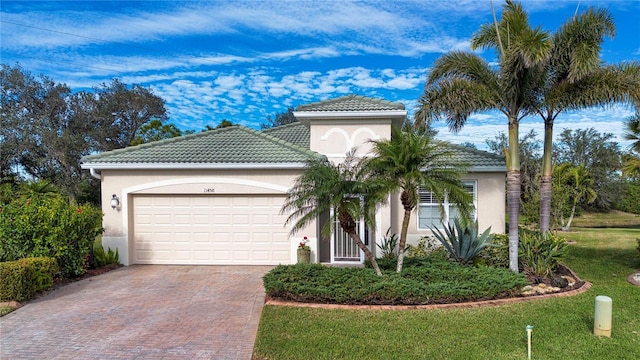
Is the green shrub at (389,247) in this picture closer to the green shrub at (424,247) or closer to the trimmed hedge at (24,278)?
the green shrub at (424,247)

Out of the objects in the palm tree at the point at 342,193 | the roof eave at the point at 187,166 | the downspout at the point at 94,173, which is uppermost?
the roof eave at the point at 187,166

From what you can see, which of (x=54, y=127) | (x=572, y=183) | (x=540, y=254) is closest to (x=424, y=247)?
(x=540, y=254)

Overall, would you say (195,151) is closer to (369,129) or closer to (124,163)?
(124,163)

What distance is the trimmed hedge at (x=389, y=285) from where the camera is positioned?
7719 mm

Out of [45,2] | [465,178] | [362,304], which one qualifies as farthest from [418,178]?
[45,2]

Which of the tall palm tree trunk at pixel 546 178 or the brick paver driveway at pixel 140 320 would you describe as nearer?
the brick paver driveway at pixel 140 320

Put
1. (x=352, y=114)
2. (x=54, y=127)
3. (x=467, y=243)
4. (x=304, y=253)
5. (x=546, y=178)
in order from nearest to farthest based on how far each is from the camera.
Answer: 1. (x=467, y=243)
2. (x=546, y=178)
3. (x=304, y=253)
4. (x=352, y=114)
5. (x=54, y=127)

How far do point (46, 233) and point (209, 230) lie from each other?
4.39 meters

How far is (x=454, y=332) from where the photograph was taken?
20.8 feet

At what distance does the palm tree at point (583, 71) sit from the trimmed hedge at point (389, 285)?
530 centimetres

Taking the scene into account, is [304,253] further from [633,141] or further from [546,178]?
[633,141]

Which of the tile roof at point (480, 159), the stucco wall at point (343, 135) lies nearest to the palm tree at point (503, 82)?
the stucco wall at point (343, 135)

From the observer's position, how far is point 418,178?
801cm

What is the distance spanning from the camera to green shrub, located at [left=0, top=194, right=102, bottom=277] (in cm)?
933
